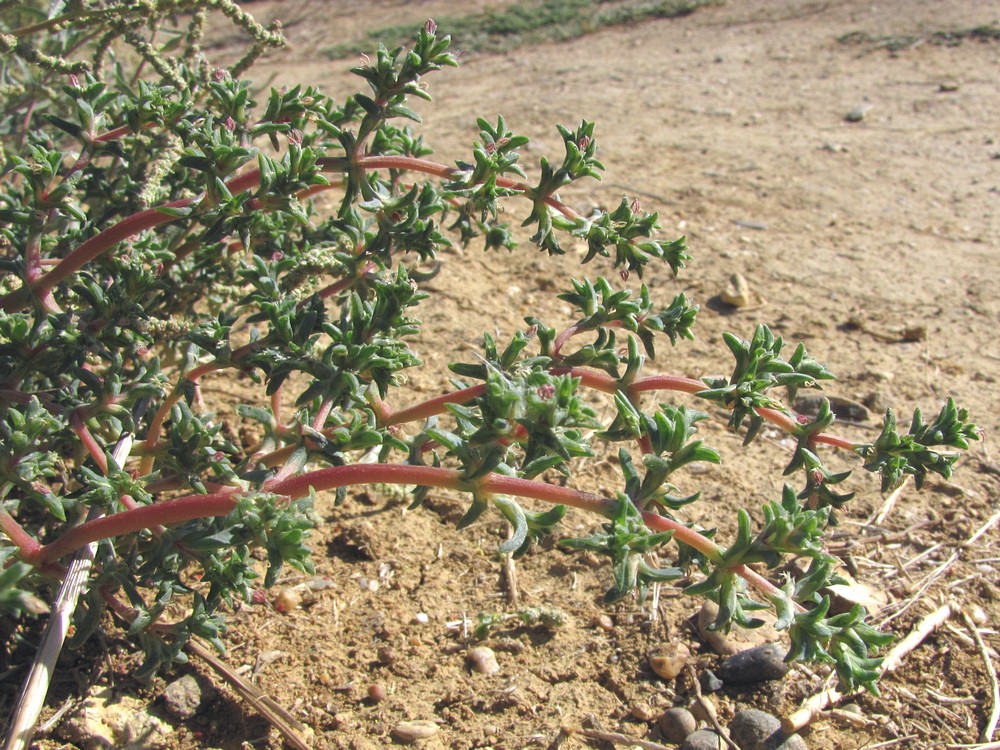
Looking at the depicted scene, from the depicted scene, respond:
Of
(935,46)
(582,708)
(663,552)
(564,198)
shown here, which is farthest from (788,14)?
(582,708)

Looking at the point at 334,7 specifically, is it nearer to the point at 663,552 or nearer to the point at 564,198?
the point at 564,198

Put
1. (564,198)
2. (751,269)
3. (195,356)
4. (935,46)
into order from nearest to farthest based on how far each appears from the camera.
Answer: (195,356)
(751,269)
(564,198)
(935,46)

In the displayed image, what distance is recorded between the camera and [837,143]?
18.3 ft

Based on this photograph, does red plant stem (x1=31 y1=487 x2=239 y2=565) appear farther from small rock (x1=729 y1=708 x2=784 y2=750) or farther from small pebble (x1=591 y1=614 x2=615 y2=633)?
small rock (x1=729 y1=708 x2=784 y2=750)

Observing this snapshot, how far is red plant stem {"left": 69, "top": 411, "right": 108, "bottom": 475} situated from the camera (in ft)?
6.70

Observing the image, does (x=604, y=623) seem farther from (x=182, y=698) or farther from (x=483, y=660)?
(x=182, y=698)

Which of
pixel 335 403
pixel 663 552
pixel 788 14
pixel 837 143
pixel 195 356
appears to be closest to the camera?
pixel 335 403

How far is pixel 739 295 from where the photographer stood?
3.91 m

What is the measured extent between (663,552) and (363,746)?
41.2 inches

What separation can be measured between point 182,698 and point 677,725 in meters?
1.21

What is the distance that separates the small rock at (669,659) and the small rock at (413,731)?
1.95 feet

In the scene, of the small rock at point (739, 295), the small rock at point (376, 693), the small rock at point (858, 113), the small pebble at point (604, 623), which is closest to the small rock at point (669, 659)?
the small pebble at point (604, 623)

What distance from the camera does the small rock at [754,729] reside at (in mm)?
2189

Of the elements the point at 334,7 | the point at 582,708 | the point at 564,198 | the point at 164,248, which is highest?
the point at 334,7
